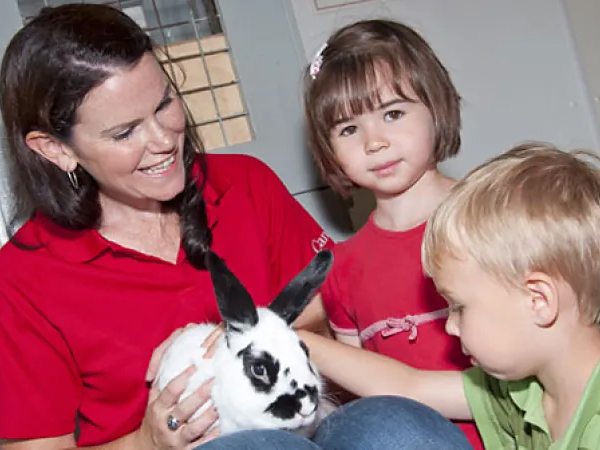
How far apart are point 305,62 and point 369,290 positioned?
1.88 ft

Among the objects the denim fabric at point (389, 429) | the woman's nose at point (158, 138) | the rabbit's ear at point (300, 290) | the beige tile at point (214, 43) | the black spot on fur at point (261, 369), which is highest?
the beige tile at point (214, 43)

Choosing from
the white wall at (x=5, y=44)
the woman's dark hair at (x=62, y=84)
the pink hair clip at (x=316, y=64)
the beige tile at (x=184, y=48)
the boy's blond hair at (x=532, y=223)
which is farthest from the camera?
the beige tile at (x=184, y=48)

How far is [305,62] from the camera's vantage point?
1.89 metres

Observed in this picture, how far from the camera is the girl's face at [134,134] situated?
1.36 m

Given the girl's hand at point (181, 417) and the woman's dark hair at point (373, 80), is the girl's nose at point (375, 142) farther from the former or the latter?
the girl's hand at point (181, 417)

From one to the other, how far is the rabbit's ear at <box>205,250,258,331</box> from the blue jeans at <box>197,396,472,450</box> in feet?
0.49

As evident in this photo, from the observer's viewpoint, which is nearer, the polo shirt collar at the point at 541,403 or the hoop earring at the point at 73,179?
the polo shirt collar at the point at 541,403

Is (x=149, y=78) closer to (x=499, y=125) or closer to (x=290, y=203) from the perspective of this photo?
(x=290, y=203)

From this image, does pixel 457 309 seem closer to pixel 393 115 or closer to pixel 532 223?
pixel 532 223

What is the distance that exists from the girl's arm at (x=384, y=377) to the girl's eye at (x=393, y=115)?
387mm

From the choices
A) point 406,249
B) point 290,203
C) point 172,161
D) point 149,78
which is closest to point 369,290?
point 406,249

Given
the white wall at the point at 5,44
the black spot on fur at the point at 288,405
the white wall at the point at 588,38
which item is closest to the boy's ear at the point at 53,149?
the white wall at the point at 5,44

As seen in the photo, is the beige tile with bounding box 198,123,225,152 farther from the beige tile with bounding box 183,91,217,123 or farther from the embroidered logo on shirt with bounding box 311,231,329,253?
the embroidered logo on shirt with bounding box 311,231,329,253

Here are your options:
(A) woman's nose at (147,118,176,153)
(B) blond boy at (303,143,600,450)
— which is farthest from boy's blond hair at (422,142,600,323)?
(A) woman's nose at (147,118,176,153)
